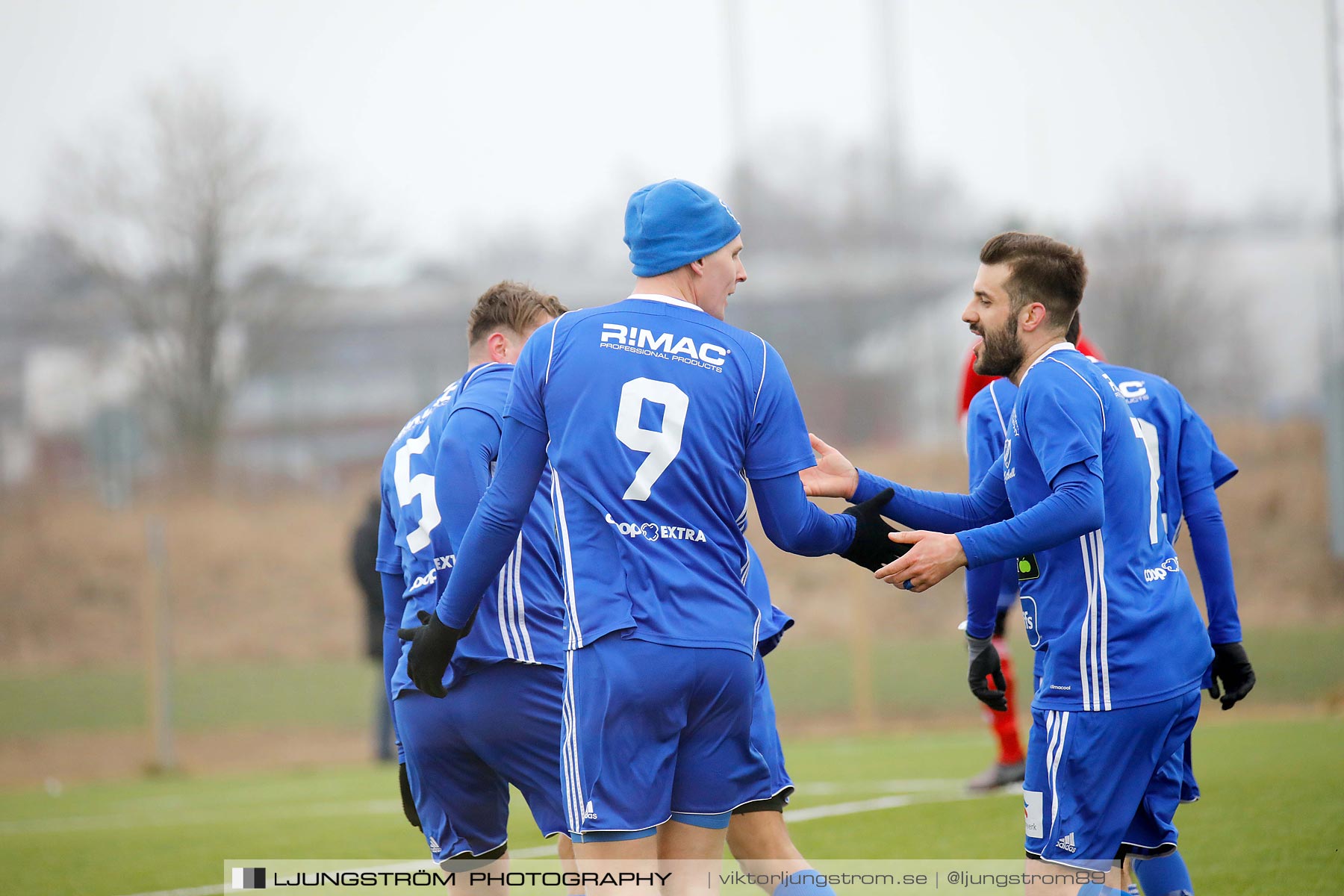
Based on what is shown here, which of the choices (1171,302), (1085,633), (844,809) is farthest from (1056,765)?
(1171,302)

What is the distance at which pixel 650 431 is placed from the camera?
2852mm

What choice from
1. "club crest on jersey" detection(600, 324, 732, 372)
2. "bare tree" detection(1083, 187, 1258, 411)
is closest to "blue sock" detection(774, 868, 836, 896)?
"club crest on jersey" detection(600, 324, 732, 372)

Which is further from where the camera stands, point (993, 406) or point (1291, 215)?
point (1291, 215)

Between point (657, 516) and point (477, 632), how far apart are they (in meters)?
1.11

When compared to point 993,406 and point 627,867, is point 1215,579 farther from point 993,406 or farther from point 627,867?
point 627,867

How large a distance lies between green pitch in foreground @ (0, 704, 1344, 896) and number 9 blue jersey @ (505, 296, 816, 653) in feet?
9.81

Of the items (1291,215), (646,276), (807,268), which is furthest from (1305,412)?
(646,276)

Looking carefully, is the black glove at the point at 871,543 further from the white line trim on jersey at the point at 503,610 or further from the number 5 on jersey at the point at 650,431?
the white line trim on jersey at the point at 503,610

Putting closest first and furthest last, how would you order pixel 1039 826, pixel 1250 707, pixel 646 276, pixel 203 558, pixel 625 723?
1. pixel 625 723
2. pixel 646 276
3. pixel 1039 826
4. pixel 1250 707
5. pixel 203 558

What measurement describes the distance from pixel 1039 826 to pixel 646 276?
5.98 feet

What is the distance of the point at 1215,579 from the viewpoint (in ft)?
13.1

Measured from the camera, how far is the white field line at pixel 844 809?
5930mm

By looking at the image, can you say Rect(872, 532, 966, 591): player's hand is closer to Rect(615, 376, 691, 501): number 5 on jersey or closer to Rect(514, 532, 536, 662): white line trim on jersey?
Rect(615, 376, 691, 501): number 5 on jersey

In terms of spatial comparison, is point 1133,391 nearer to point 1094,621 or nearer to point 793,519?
point 1094,621
